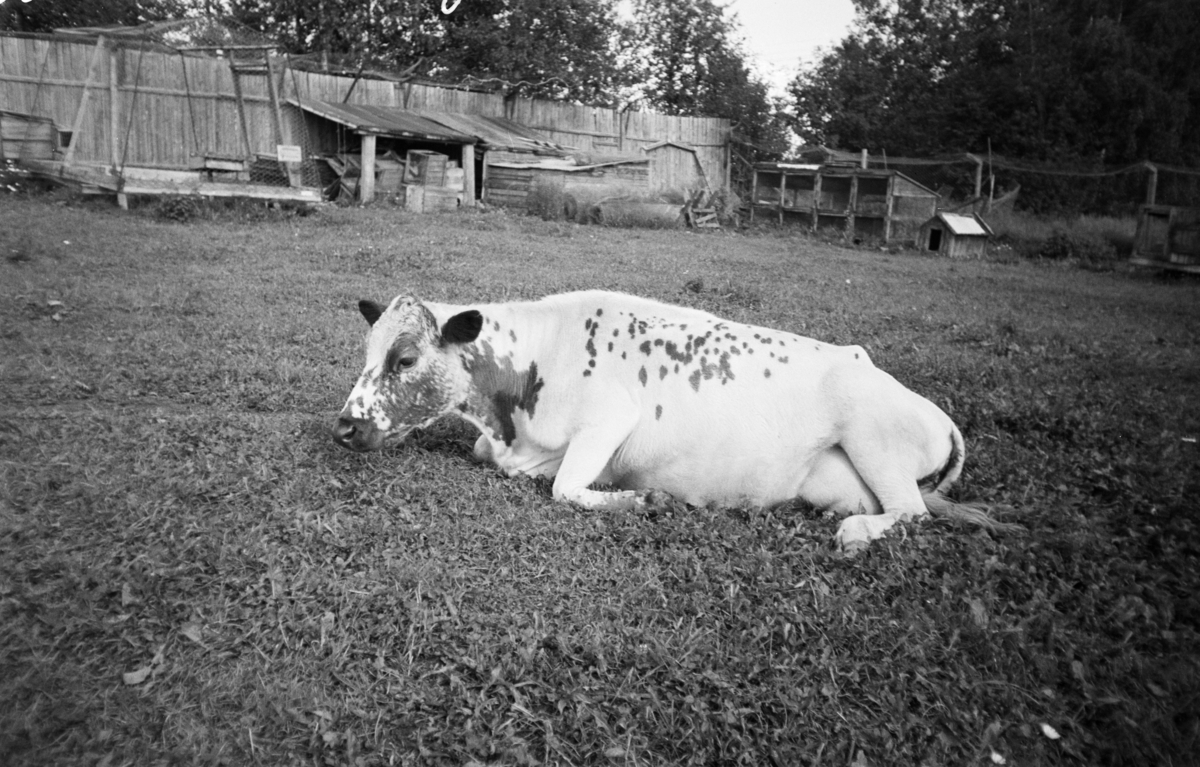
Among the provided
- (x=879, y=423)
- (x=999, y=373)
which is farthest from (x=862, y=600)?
(x=999, y=373)

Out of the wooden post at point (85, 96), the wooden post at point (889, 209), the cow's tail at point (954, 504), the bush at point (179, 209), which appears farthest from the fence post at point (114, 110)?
the cow's tail at point (954, 504)

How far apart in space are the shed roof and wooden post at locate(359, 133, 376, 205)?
52.1 feet

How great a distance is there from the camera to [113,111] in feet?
70.5

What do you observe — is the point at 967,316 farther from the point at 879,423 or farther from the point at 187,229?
the point at 187,229

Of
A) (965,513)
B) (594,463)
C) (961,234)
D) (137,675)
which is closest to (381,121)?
(961,234)

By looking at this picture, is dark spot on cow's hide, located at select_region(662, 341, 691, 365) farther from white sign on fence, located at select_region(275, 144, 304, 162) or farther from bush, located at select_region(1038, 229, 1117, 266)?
bush, located at select_region(1038, 229, 1117, 266)

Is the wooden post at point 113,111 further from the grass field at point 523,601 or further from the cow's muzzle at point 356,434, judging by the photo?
the cow's muzzle at point 356,434

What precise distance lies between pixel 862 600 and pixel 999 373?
4.75 metres

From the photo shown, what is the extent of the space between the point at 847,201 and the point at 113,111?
2092 centimetres

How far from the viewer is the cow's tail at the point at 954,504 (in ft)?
16.1

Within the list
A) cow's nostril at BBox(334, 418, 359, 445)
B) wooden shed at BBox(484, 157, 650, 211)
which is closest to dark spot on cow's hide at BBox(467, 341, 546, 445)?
cow's nostril at BBox(334, 418, 359, 445)

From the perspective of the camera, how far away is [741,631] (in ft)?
12.8

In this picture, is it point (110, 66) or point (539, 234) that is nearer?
point (539, 234)

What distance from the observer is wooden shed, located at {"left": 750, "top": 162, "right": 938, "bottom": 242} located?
86.3 ft
